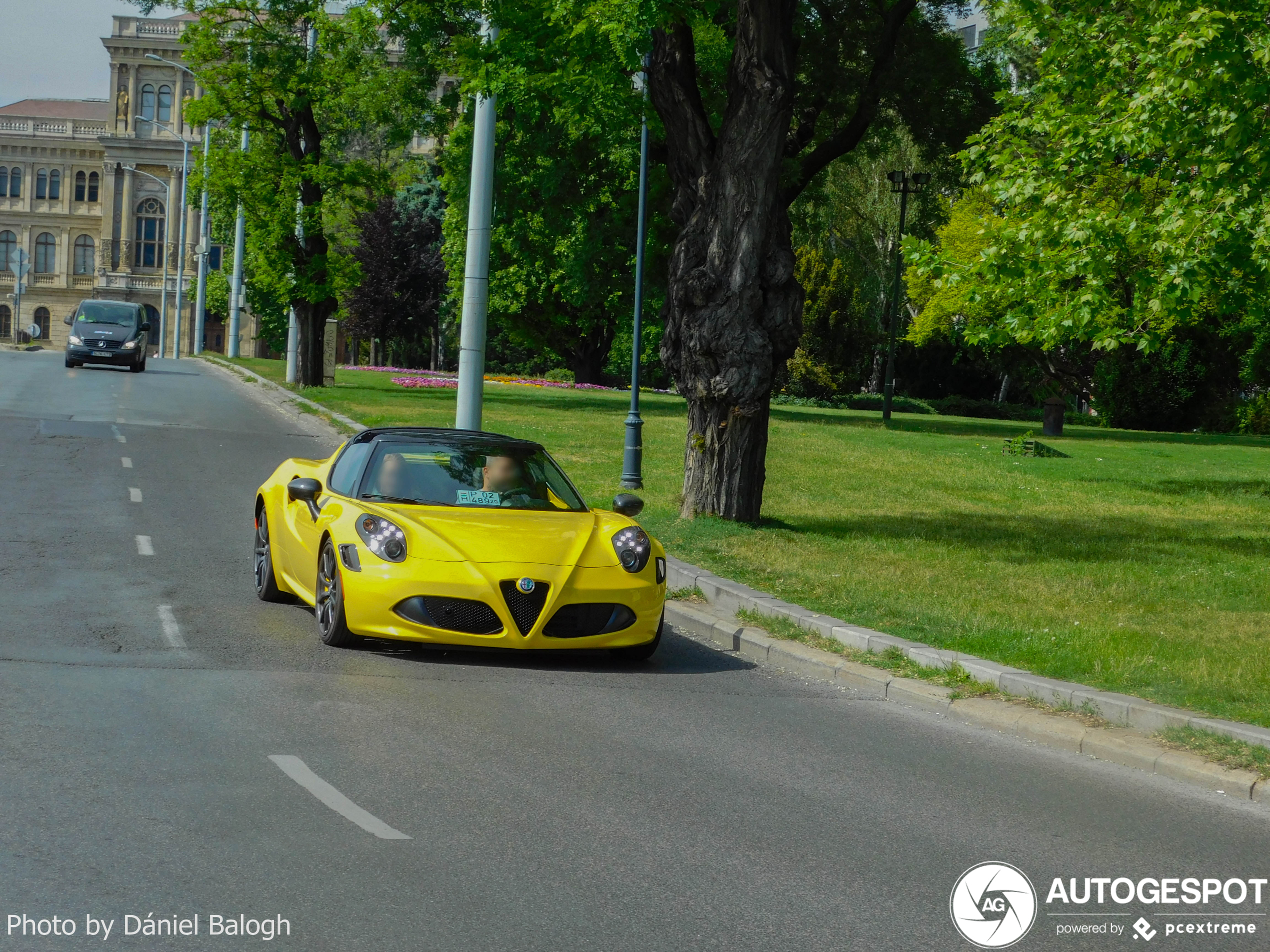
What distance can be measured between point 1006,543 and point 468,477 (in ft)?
23.9

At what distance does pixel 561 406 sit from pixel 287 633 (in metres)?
27.9

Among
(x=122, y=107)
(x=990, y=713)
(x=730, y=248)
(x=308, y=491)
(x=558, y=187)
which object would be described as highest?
(x=122, y=107)

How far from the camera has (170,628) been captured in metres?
9.63

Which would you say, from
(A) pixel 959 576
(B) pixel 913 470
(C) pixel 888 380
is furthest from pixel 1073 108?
(C) pixel 888 380

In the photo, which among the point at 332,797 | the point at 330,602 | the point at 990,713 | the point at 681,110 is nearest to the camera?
the point at 332,797

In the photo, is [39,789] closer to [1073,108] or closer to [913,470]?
[1073,108]

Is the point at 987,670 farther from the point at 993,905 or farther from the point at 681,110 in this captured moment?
the point at 681,110

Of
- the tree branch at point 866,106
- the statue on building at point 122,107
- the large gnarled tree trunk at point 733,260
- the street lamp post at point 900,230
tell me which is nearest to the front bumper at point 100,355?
the street lamp post at point 900,230

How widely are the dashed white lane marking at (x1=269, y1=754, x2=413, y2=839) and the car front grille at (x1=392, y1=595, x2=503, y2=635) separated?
228 centimetres

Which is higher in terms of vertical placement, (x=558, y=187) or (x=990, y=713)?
(x=558, y=187)

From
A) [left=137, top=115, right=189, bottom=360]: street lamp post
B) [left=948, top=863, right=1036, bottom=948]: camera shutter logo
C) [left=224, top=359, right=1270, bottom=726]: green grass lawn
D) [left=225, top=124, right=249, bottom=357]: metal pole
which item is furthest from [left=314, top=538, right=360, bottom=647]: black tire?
[left=137, top=115, right=189, bottom=360]: street lamp post

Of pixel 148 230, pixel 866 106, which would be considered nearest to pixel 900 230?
pixel 866 106

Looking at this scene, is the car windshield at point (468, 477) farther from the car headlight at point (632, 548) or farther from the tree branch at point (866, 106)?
the tree branch at point (866, 106)

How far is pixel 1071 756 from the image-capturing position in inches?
303
